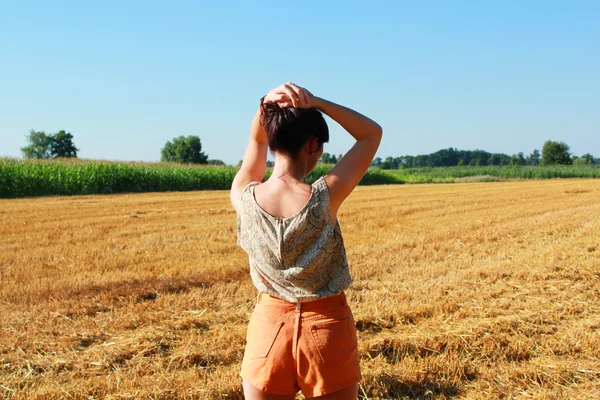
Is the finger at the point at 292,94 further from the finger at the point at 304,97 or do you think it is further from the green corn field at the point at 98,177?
the green corn field at the point at 98,177

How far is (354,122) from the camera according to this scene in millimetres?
2111

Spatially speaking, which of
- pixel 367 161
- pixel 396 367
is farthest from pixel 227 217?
pixel 367 161

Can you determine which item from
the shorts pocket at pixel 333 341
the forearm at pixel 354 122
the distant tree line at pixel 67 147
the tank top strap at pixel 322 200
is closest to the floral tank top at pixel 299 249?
the tank top strap at pixel 322 200

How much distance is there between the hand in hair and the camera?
193cm

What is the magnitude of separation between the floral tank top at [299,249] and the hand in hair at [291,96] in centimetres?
28

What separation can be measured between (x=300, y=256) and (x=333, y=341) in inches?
12.3

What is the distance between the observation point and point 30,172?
78.8ft

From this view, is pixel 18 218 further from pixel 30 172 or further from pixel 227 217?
pixel 30 172

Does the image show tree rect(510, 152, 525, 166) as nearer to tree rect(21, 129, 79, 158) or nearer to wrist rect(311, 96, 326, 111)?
tree rect(21, 129, 79, 158)

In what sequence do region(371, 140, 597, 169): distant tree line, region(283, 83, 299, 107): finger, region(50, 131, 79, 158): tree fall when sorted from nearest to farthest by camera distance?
1. region(283, 83, 299, 107): finger
2. region(50, 131, 79, 158): tree
3. region(371, 140, 597, 169): distant tree line

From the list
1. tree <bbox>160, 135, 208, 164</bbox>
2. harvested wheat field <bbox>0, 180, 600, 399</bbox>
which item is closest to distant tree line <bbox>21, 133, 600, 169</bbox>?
tree <bbox>160, 135, 208, 164</bbox>

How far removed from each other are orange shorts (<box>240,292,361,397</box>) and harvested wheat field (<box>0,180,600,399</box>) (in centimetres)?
177

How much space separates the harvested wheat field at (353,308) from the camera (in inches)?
156

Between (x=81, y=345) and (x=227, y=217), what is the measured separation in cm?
864
